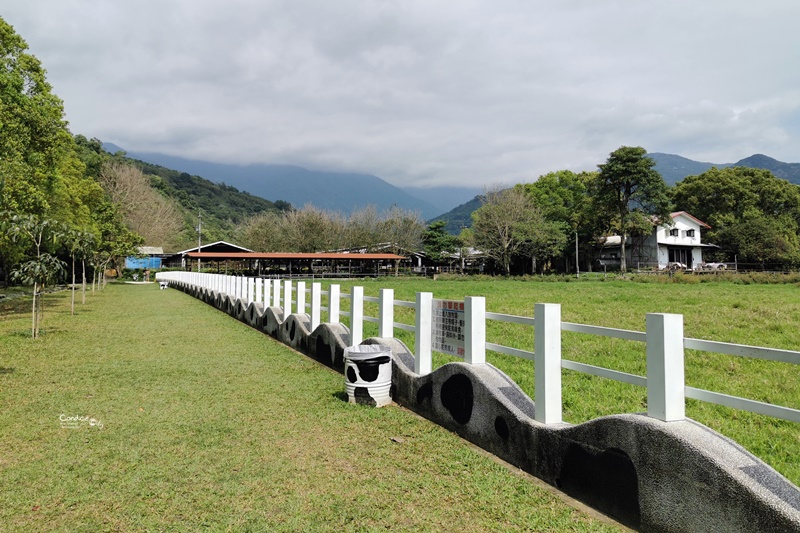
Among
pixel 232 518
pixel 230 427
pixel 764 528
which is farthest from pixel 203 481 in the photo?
pixel 764 528

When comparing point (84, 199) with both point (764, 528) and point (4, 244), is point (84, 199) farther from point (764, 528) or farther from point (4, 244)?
point (764, 528)

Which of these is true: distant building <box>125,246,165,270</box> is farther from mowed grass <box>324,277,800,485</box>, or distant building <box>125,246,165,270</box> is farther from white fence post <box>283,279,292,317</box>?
white fence post <box>283,279,292,317</box>

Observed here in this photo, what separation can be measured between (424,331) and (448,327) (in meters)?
0.36

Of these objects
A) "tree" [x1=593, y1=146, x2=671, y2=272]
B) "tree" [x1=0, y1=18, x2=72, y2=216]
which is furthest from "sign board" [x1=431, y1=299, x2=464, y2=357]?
"tree" [x1=593, y1=146, x2=671, y2=272]

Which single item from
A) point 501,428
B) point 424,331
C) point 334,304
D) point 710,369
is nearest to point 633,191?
point 710,369

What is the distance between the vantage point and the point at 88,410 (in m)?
5.00

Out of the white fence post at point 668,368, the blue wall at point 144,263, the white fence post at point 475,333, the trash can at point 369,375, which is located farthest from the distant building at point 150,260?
the white fence post at point 668,368

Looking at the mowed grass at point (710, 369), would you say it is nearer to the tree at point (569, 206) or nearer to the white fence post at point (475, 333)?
the white fence post at point (475, 333)

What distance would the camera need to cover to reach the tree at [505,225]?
47.9 metres

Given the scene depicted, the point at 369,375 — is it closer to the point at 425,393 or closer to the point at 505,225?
the point at 425,393

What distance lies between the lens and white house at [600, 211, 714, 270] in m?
50.8

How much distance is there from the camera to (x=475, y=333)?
4.18 metres

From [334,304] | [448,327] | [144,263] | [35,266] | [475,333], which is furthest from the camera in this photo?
[144,263]

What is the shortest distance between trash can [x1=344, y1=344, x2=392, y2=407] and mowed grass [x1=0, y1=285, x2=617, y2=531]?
16 centimetres
